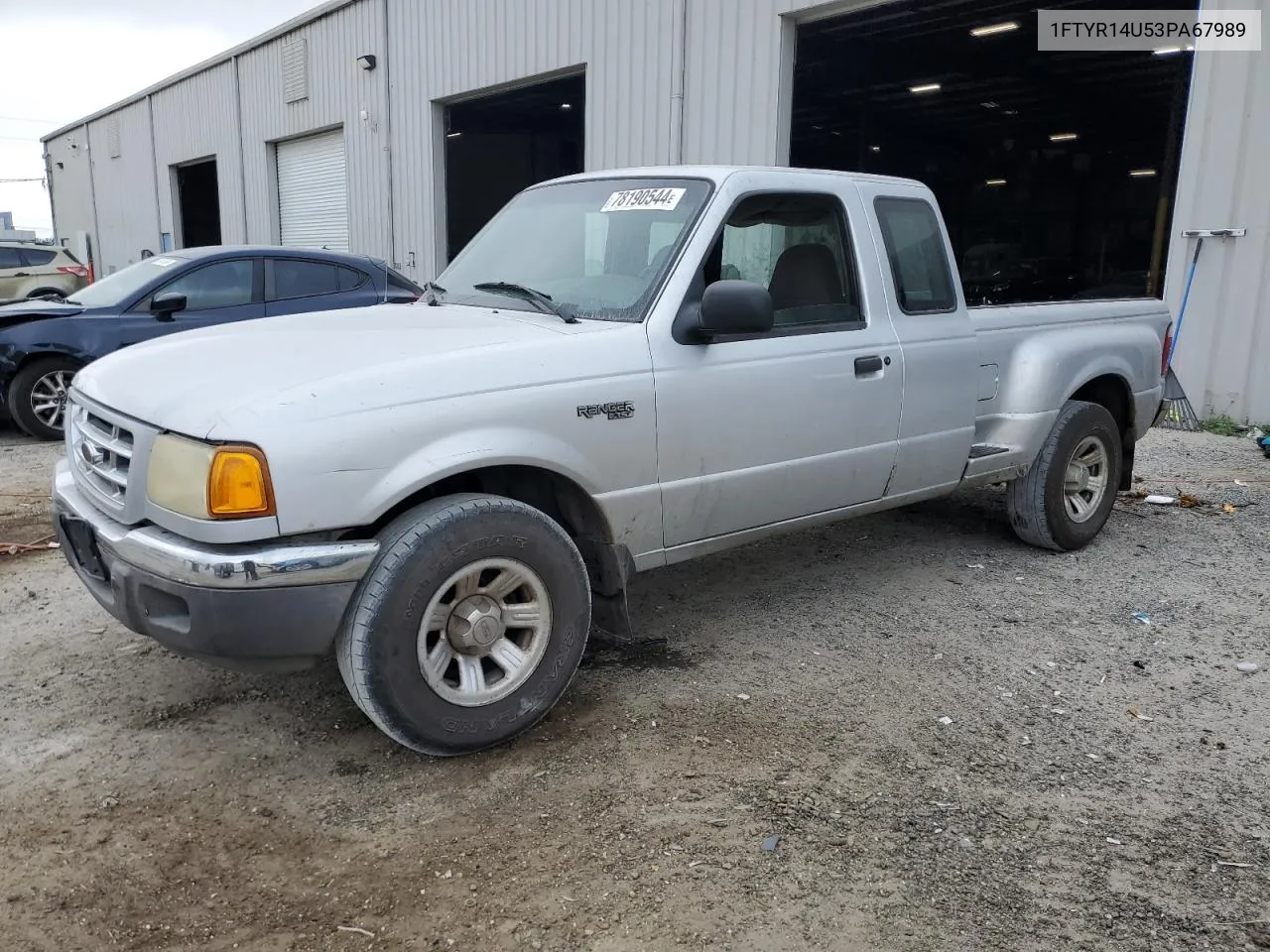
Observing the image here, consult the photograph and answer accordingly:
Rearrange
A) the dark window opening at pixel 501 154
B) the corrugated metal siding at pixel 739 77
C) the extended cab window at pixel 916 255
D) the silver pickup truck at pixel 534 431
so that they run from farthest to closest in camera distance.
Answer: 1. the dark window opening at pixel 501 154
2. the corrugated metal siding at pixel 739 77
3. the extended cab window at pixel 916 255
4. the silver pickup truck at pixel 534 431

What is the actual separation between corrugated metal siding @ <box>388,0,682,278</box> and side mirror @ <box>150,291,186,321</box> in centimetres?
622

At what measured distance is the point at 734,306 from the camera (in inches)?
135

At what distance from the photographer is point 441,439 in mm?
3016

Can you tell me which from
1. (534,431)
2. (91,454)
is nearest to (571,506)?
(534,431)

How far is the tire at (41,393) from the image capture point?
833 cm

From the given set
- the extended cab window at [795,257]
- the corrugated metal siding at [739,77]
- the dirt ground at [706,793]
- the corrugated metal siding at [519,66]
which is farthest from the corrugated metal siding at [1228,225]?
the extended cab window at [795,257]

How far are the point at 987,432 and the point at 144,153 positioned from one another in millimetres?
27398

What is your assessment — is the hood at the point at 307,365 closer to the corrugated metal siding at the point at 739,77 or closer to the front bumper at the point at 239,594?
the front bumper at the point at 239,594

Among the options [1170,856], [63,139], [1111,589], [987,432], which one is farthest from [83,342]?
[63,139]

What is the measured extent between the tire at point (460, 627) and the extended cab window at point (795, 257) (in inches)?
53.8

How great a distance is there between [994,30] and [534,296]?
1542cm

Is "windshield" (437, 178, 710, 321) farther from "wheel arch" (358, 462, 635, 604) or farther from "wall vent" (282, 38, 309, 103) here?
"wall vent" (282, 38, 309, 103)

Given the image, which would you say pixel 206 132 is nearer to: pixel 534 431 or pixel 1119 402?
pixel 1119 402

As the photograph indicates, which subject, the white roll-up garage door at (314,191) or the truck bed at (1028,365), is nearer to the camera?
the truck bed at (1028,365)
